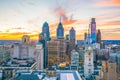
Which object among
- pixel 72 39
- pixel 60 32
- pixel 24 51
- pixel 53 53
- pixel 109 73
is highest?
pixel 60 32

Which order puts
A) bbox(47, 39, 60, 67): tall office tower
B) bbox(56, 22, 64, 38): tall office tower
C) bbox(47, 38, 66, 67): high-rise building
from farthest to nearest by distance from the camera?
bbox(56, 22, 64, 38): tall office tower < bbox(47, 38, 66, 67): high-rise building < bbox(47, 39, 60, 67): tall office tower

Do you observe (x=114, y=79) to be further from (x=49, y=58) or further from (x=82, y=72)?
(x=49, y=58)

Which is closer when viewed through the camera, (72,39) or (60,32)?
(60,32)

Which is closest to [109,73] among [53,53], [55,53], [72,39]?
[55,53]

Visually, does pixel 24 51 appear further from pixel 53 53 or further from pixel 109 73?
pixel 109 73

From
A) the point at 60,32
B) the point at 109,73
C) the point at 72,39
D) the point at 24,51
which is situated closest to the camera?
the point at 109,73

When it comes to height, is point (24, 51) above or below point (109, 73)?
above

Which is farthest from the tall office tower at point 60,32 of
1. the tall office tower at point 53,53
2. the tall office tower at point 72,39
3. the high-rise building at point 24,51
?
the tall office tower at point 53,53

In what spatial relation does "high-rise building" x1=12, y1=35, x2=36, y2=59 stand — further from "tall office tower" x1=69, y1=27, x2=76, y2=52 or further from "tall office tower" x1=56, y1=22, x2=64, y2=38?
"tall office tower" x1=56, y1=22, x2=64, y2=38

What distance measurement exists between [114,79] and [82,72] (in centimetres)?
845

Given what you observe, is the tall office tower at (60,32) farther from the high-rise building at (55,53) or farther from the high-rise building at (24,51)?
the high-rise building at (55,53)

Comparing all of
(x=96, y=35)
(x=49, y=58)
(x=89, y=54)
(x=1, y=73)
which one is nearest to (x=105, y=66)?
(x=89, y=54)

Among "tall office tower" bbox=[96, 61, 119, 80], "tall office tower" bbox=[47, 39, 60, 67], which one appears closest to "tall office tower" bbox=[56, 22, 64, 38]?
"tall office tower" bbox=[47, 39, 60, 67]

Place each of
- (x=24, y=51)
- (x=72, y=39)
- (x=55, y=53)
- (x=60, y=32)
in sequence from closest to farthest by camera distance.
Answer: (x=55, y=53), (x=24, y=51), (x=60, y=32), (x=72, y=39)
